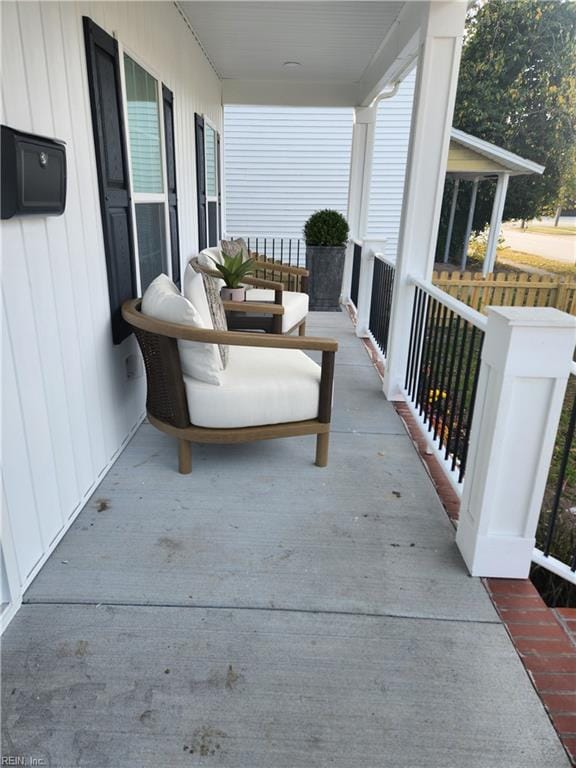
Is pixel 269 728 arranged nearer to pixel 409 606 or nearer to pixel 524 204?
pixel 409 606

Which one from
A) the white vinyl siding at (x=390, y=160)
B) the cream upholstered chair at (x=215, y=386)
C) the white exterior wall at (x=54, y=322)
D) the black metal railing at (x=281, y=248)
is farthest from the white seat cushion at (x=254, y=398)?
the black metal railing at (x=281, y=248)

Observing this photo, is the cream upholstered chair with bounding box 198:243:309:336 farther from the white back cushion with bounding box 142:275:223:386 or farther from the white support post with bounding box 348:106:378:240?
the white support post with bounding box 348:106:378:240

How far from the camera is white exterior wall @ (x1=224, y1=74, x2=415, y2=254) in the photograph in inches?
367

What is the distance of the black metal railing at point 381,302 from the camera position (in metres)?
4.42

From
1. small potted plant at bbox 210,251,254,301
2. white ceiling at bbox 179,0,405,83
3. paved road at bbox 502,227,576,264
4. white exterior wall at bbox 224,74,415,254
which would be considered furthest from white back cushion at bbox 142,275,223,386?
paved road at bbox 502,227,576,264

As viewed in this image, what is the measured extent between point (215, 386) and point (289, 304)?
6.81ft

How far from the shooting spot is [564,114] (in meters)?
15.9

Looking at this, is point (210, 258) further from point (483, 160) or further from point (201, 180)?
point (483, 160)

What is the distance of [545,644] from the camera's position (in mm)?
1633

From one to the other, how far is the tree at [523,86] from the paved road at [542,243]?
1.66 m

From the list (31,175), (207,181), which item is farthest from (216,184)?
(31,175)

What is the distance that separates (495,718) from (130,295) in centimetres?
242

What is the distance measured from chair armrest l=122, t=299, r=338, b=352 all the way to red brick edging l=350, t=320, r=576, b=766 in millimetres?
1238

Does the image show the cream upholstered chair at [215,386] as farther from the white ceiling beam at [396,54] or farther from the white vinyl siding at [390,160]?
the white vinyl siding at [390,160]
